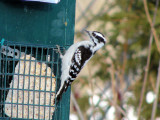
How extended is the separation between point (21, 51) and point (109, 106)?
3251 mm


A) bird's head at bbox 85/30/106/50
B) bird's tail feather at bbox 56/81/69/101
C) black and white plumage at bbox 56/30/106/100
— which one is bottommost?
bird's tail feather at bbox 56/81/69/101

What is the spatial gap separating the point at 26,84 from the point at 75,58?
2.04ft

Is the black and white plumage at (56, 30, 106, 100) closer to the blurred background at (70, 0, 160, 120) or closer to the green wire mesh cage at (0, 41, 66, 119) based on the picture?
the green wire mesh cage at (0, 41, 66, 119)

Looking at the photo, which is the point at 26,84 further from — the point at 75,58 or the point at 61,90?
the point at 75,58

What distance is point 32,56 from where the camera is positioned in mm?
3443

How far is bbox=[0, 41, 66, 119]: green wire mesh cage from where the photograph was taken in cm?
330

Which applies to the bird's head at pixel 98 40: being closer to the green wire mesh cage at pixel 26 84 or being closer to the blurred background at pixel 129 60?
the green wire mesh cage at pixel 26 84

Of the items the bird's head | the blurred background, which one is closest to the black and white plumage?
the bird's head

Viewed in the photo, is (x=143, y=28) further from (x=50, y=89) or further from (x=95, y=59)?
(x=50, y=89)

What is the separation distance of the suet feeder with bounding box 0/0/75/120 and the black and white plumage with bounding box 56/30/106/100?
68 mm

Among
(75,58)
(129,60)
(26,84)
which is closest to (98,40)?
(75,58)

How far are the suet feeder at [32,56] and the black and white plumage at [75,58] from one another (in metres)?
0.07

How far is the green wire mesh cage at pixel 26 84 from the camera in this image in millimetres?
3305

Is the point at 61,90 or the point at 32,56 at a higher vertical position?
the point at 32,56
